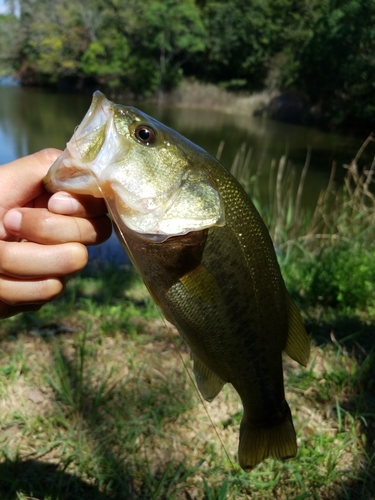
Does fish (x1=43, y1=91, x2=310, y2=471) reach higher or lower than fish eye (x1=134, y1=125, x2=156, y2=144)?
lower

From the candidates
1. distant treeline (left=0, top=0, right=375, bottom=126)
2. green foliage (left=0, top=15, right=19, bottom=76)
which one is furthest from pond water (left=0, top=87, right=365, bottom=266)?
green foliage (left=0, top=15, right=19, bottom=76)

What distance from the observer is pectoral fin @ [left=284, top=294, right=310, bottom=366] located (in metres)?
1.56

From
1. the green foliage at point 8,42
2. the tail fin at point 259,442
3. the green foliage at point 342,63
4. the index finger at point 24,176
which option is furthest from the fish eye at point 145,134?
the green foliage at point 8,42

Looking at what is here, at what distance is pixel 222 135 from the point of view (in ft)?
68.4

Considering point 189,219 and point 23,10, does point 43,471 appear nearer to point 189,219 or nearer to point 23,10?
point 189,219

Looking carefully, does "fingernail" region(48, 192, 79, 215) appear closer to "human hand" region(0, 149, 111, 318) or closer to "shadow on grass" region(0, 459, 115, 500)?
"human hand" region(0, 149, 111, 318)

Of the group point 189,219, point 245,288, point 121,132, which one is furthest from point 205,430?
point 121,132

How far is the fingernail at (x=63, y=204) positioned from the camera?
1302 millimetres

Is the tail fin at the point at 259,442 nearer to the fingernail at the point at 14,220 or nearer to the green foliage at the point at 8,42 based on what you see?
the fingernail at the point at 14,220

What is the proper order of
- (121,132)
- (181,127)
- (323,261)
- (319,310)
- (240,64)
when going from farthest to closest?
1. (240,64)
2. (181,127)
3. (323,261)
4. (319,310)
5. (121,132)

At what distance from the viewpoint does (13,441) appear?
2145 millimetres

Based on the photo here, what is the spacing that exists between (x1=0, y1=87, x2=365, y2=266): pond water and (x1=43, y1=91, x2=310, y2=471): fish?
10411 millimetres

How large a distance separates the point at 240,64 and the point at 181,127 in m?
18.1

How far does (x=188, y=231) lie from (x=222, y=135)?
2045 cm
